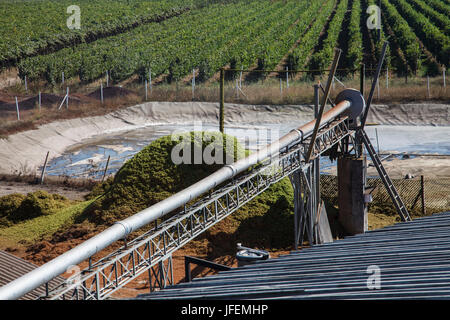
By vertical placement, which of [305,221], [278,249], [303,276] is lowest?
[278,249]

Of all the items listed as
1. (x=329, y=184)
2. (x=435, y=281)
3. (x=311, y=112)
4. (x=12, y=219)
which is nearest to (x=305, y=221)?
(x=329, y=184)

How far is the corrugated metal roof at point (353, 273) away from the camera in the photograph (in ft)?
22.0

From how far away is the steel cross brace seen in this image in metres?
8.75

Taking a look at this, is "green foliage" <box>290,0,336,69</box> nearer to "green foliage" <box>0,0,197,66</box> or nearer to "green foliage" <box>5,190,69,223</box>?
"green foliage" <box>0,0,197,66</box>

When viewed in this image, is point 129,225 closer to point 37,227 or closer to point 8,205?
point 37,227

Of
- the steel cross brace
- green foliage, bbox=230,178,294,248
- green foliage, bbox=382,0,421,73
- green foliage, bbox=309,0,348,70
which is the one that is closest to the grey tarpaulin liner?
green foliage, bbox=382,0,421,73

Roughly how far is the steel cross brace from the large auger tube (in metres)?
0.27

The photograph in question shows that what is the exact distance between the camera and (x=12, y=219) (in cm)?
1936

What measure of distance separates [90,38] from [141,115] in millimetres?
33993

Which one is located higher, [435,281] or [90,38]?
[90,38]

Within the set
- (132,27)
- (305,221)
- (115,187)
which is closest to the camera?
(305,221)

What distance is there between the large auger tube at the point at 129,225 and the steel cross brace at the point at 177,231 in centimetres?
27

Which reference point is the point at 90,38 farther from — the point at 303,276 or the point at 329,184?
the point at 303,276

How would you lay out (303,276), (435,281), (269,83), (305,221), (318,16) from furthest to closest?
(318,16)
(269,83)
(305,221)
(303,276)
(435,281)
